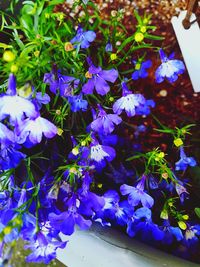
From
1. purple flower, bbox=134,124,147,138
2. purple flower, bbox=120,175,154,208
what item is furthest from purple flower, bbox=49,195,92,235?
purple flower, bbox=134,124,147,138

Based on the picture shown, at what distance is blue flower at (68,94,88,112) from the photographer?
2.32 ft

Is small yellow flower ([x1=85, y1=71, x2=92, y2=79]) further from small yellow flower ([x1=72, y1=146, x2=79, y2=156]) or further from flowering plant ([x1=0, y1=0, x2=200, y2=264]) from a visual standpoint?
small yellow flower ([x1=72, y1=146, x2=79, y2=156])

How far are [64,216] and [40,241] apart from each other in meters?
0.05

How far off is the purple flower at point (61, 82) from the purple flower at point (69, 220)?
6.4 inches

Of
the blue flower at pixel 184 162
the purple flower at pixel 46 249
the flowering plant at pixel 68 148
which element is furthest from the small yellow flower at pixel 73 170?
the blue flower at pixel 184 162

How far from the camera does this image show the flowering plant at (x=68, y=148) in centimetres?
62

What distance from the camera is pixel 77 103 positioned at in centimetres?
71

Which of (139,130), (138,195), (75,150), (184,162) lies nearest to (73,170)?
(75,150)

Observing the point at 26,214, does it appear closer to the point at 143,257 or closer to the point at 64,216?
the point at 64,216

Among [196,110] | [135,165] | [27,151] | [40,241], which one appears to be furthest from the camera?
[196,110]

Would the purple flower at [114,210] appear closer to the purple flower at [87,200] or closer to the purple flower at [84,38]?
the purple flower at [87,200]

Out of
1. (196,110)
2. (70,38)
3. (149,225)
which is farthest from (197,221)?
(70,38)

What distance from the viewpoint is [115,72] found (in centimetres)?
68

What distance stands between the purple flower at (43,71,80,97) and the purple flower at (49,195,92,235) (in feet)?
0.53
